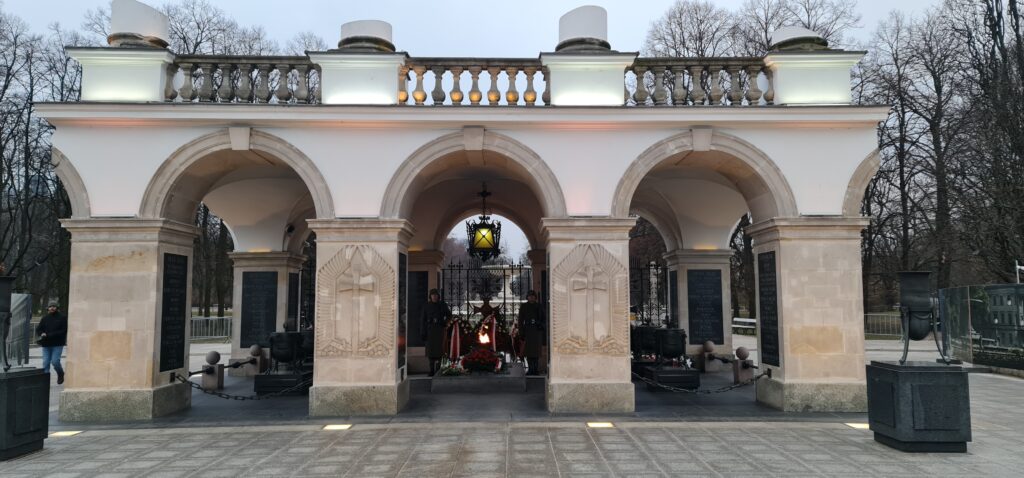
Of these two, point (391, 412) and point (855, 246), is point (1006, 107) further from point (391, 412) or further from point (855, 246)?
point (391, 412)

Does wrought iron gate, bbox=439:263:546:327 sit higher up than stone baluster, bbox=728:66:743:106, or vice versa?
stone baluster, bbox=728:66:743:106

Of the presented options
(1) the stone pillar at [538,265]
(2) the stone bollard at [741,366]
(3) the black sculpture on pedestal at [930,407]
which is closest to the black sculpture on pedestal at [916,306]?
(3) the black sculpture on pedestal at [930,407]

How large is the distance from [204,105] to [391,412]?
5.11 m

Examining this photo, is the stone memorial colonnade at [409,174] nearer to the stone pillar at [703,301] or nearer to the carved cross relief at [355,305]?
the carved cross relief at [355,305]

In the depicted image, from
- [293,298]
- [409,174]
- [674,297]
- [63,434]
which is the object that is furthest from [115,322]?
[674,297]

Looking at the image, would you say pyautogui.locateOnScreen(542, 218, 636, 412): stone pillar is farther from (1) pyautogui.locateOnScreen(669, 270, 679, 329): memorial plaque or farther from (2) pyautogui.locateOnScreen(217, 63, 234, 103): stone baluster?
(1) pyautogui.locateOnScreen(669, 270, 679, 329): memorial plaque

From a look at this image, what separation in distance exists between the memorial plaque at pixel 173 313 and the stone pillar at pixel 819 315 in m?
8.94

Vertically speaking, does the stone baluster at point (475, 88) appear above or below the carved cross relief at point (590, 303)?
above

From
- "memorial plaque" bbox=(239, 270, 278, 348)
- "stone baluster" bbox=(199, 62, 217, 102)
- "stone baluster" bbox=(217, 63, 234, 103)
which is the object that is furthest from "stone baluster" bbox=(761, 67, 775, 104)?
"memorial plaque" bbox=(239, 270, 278, 348)

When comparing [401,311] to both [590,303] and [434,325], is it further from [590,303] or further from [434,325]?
[590,303]

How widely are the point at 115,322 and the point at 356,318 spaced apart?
3.33m

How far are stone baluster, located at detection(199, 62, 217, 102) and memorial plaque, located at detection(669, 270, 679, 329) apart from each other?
32.1ft

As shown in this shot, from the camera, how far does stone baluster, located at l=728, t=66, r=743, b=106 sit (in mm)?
9289

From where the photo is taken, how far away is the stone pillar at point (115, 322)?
849 cm
